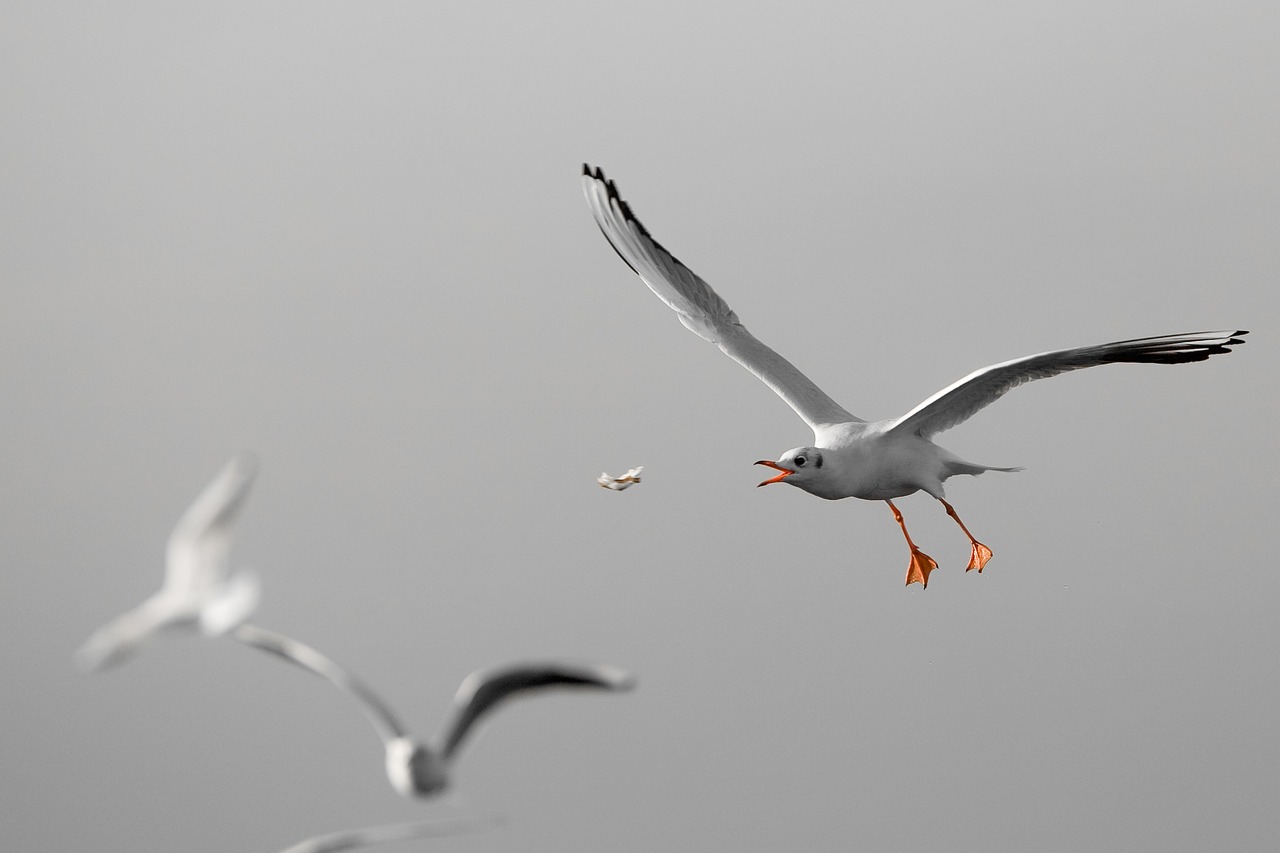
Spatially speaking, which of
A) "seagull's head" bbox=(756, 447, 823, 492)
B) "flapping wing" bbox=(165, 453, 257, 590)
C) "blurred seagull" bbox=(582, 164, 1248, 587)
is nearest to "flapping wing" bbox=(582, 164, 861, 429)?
"blurred seagull" bbox=(582, 164, 1248, 587)

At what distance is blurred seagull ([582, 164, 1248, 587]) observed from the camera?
22.2ft

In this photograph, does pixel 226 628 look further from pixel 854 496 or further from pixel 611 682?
pixel 854 496

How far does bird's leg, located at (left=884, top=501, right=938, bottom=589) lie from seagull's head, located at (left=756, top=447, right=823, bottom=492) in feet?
3.58

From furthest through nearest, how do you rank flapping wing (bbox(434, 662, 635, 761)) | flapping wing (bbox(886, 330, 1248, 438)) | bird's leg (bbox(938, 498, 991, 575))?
bird's leg (bbox(938, 498, 991, 575)) → flapping wing (bbox(886, 330, 1248, 438)) → flapping wing (bbox(434, 662, 635, 761))

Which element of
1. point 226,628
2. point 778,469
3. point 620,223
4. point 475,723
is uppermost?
point 620,223

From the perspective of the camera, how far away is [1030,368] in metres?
6.98

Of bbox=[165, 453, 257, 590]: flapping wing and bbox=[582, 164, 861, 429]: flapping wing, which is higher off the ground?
bbox=[582, 164, 861, 429]: flapping wing

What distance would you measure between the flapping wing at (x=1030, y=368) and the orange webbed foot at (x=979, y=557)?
91 cm

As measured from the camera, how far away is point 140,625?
4.43 metres

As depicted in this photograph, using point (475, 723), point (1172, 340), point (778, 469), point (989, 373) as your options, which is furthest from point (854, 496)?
point (475, 723)

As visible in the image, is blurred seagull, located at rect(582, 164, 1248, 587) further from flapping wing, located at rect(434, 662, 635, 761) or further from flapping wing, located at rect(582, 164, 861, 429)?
flapping wing, located at rect(434, 662, 635, 761)

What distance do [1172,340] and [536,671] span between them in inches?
153

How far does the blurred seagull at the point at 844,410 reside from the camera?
6.77 meters

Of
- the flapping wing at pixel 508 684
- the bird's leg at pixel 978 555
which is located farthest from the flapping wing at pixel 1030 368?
the flapping wing at pixel 508 684
